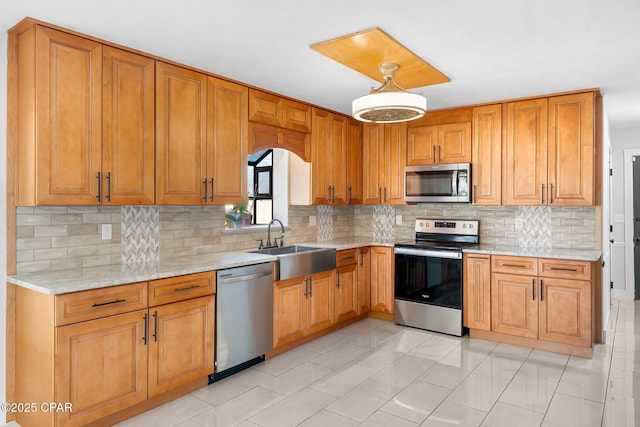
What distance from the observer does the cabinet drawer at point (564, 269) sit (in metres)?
3.65

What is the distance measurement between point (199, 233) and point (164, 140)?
3.15 feet

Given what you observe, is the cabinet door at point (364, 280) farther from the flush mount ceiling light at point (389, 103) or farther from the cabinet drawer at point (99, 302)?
the cabinet drawer at point (99, 302)

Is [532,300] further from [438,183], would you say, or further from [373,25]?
[373,25]

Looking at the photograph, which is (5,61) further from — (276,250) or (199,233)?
(276,250)

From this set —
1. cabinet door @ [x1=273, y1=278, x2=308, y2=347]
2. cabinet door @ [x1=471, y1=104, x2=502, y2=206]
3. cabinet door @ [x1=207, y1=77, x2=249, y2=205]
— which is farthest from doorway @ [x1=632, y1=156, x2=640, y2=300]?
cabinet door @ [x1=207, y1=77, x2=249, y2=205]

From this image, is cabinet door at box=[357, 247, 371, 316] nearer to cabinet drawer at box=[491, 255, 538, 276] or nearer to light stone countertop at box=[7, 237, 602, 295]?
light stone countertop at box=[7, 237, 602, 295]

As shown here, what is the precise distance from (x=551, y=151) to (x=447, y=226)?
1.36 metres

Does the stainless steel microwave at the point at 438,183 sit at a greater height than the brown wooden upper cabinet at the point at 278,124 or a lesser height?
lesser

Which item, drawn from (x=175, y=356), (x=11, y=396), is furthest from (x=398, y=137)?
(x=11, y=396)

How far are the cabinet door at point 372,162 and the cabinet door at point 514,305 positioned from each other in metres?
1.71

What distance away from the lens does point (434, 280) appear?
4.39 m

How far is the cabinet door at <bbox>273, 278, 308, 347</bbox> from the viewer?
143 inches

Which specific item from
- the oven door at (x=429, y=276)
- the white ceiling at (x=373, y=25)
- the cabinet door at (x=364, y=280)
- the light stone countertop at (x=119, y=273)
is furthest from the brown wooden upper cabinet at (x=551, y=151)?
the light stone countertop at (x=119, y=273)

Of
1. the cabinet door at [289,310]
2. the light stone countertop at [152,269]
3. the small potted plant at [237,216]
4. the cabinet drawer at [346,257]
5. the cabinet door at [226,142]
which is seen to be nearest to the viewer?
the light stone countertop at [152,269]
